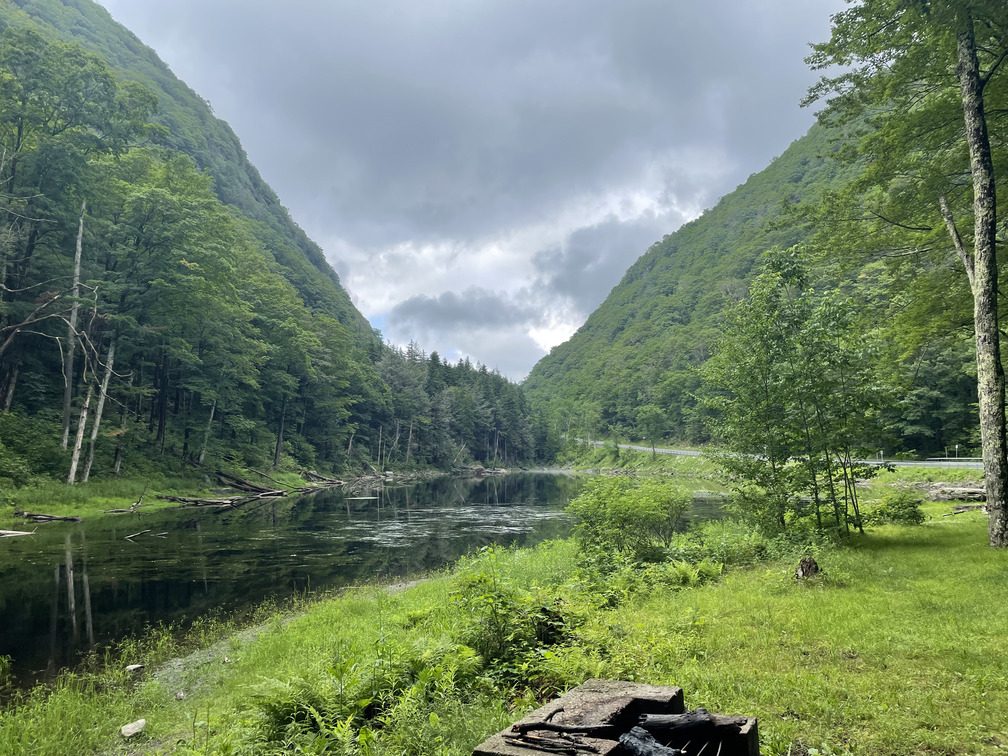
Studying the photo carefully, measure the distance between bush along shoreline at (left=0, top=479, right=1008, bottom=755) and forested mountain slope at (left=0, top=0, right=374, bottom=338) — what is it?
10464cm

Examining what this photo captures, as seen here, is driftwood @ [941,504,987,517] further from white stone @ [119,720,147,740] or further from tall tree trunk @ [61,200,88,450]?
tall tree trunk @ [61,200,88,450]

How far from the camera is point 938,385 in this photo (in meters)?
37.7

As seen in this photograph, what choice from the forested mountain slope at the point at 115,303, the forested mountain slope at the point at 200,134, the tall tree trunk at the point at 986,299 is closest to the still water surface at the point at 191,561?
the forested mountain slope at the point at 115,303

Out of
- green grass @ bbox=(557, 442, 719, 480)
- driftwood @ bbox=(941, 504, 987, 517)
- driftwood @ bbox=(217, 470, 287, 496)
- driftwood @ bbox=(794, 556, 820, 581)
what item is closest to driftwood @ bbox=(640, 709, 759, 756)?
driftwood @ bbox=(794, 556, 820, 581)

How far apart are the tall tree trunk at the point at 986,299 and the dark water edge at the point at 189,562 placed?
13493 mm

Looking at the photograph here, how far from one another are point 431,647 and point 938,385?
4576 cm

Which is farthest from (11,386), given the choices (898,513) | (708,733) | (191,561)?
(898,513)

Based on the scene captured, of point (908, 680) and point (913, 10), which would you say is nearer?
point (908, 680)

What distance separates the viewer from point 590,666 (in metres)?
5.46

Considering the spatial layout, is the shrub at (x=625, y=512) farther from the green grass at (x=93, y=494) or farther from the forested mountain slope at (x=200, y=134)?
the forested mountain slope at (x=200, y=134)

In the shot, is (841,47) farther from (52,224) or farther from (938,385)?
(52,224)

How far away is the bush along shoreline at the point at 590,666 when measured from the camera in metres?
4.64

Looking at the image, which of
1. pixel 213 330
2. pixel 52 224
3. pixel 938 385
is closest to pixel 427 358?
pixel 213 330

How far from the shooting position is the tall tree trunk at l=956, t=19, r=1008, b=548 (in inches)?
424
